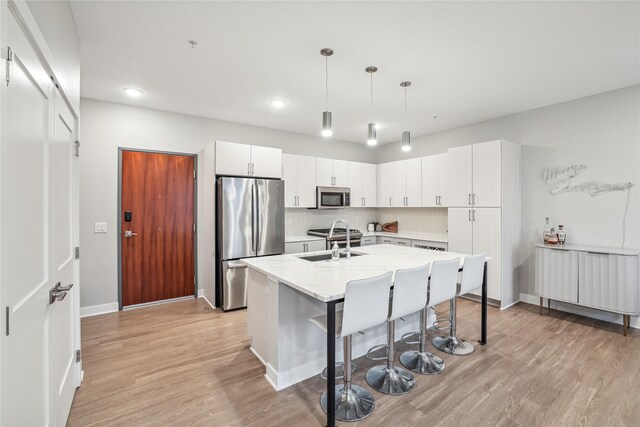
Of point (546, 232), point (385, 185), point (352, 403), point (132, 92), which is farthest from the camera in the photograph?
point (385, 185)

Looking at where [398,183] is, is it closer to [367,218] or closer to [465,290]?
[367,218]

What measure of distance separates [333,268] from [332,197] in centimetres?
300

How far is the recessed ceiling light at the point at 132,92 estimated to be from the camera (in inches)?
138

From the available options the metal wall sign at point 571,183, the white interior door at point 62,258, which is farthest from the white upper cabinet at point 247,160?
the metal wall sign at point 571,183

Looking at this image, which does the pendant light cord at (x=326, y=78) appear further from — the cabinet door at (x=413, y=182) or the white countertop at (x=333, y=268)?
the cabinet door at (x=413, y=182)

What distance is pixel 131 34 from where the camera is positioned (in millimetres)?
2418

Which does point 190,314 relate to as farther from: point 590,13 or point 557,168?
point 557,168

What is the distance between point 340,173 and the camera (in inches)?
221

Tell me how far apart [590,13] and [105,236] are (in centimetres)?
534

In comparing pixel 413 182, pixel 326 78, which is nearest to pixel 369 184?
pixel 413 182

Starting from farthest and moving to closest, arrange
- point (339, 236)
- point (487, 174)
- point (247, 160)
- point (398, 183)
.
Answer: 1. point (398, 183)
2. point (339, 236)
3. point (247, 160)
4. point (487, 174)

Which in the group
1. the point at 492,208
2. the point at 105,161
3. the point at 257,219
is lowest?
the point at 257,219

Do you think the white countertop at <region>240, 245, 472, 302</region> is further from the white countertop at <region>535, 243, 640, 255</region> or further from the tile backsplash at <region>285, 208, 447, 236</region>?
the tile backsplash at <region>285, 208, 447, 236</region>

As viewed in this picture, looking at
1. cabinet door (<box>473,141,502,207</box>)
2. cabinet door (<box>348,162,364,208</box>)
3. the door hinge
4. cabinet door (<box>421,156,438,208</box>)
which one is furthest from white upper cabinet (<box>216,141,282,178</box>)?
the door hinge
